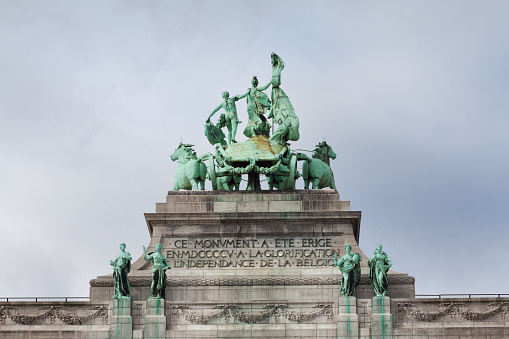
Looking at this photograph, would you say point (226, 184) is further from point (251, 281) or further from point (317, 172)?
point (251, 281)

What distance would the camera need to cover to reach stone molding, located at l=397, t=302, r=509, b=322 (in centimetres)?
6106

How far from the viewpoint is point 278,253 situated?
6412 centimetres

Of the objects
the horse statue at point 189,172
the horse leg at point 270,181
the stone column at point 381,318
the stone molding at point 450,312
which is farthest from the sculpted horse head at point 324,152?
the stone molding at point 450,312

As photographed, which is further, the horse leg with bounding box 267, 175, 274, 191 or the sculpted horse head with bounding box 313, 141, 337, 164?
the sculpted horse head with bounding box 313, 141, 337, 164

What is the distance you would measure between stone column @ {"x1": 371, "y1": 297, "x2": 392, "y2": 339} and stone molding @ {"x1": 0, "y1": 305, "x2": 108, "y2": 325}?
36.4 ft

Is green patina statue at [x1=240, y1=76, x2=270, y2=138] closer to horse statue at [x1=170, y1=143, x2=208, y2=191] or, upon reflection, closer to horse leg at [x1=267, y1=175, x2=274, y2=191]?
horse leg at [x1=267, y1=175, x2=274, y2=191]

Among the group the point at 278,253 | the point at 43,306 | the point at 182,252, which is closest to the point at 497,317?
the point at 278,253

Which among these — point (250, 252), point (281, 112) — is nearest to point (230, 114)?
point (281, 112)

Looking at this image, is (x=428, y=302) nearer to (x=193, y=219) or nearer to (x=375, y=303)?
(x=375, y=303)

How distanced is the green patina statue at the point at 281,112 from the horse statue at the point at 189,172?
3.63 meters

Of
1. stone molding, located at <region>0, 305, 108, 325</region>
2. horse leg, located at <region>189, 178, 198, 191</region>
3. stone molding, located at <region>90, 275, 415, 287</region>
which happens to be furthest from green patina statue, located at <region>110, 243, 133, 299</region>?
horse leg, located at <region>189, 178, 198, 191</region>

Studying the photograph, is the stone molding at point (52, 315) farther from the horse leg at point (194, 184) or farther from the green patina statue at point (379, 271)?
the green patina statue at point (379, 271)

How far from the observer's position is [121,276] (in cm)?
6131

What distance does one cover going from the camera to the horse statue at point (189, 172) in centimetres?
6719
